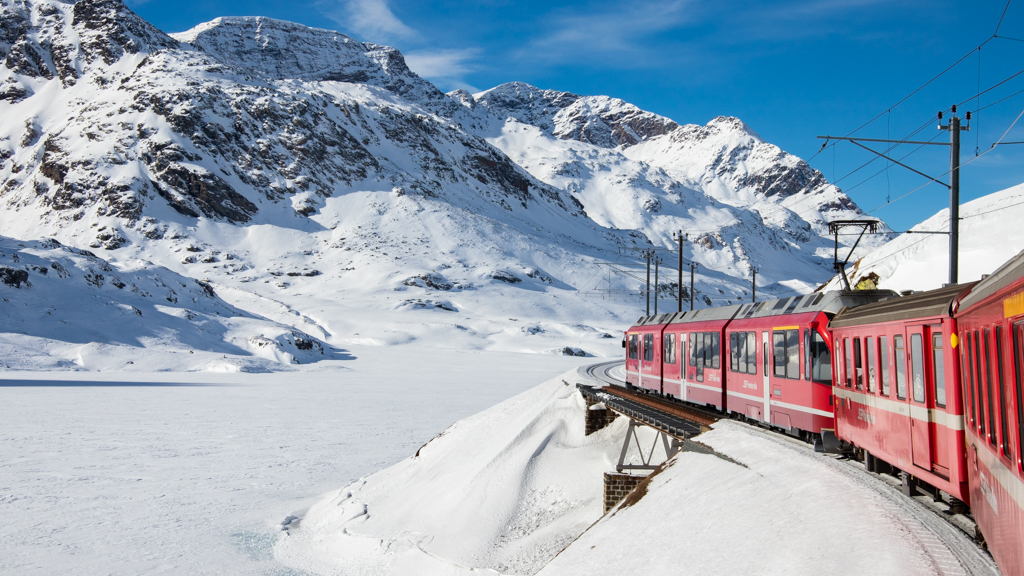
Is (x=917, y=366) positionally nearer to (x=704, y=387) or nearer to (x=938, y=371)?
(x=938, y=371)

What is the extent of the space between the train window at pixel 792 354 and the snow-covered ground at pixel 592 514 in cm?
149

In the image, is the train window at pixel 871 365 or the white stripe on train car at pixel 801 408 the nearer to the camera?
the train window at pixel 871 365

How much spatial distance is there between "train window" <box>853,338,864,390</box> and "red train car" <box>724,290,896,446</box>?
69.1 inches

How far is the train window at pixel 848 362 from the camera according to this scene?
499 inches

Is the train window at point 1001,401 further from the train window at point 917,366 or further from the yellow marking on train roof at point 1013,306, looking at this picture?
the train window at point 917,366

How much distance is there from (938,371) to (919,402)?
25.8 inches

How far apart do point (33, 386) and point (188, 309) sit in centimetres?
3624

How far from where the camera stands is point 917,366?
31.8ft

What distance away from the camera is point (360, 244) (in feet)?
529

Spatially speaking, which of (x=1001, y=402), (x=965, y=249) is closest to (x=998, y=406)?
(x=1001, y=402)

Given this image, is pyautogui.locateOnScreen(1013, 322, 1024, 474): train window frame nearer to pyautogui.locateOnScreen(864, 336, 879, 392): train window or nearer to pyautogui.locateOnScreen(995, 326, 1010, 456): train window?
pyautogui.locateOnScreen(995, 326, 1010, 456): train window

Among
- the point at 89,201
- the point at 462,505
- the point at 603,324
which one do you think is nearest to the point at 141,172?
the point at 89,201

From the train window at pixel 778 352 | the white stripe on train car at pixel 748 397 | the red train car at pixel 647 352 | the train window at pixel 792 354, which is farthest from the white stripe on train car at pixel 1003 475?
the red train car at pixel 647 352

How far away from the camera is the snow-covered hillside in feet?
125
